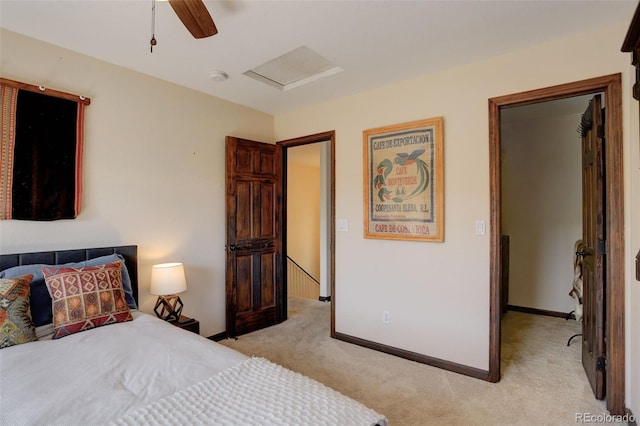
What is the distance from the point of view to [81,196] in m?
2.49

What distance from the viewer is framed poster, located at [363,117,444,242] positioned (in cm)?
282

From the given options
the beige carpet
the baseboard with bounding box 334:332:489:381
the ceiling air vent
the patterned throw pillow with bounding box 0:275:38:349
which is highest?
the ceiling air vent

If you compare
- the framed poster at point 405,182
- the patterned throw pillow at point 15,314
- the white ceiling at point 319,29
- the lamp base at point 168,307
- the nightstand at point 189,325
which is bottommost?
the nightstand at point 189,325

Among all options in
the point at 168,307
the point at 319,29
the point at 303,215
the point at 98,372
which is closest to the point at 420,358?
the point at 168,307

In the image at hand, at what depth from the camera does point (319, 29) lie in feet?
7.11

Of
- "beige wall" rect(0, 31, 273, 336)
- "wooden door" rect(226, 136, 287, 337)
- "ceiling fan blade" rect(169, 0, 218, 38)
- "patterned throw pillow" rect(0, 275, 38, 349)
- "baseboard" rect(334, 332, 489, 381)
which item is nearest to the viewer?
"ceiling fan blade" rect(169, 0, 218, 38)

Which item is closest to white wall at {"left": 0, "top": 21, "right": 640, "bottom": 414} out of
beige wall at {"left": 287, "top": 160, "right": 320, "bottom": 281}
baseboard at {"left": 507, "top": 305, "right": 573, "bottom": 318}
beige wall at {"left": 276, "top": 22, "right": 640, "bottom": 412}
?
beige wall at {"left": 276, "top": 22, "right": 640, "bottom": 412}

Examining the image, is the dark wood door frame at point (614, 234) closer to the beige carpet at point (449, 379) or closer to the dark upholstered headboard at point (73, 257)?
the beige carpet at point (449, 379)

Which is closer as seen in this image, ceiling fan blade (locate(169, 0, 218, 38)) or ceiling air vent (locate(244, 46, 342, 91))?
ceiling fan blade (locate(169, 0, 218, 38))

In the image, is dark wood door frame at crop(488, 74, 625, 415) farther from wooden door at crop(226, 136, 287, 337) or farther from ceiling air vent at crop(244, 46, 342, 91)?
wooden door at crop(226, 136, 287, 337)

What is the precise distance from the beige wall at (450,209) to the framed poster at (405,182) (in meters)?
0.08

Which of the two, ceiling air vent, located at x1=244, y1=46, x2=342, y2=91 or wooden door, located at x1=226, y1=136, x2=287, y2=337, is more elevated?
ceiling air vent, located at x1=244, y1=46, x2=342, y2=91

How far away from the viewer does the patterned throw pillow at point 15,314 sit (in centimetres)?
171

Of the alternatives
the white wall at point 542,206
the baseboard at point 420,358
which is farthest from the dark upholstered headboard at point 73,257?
the white wall at point 542,206
